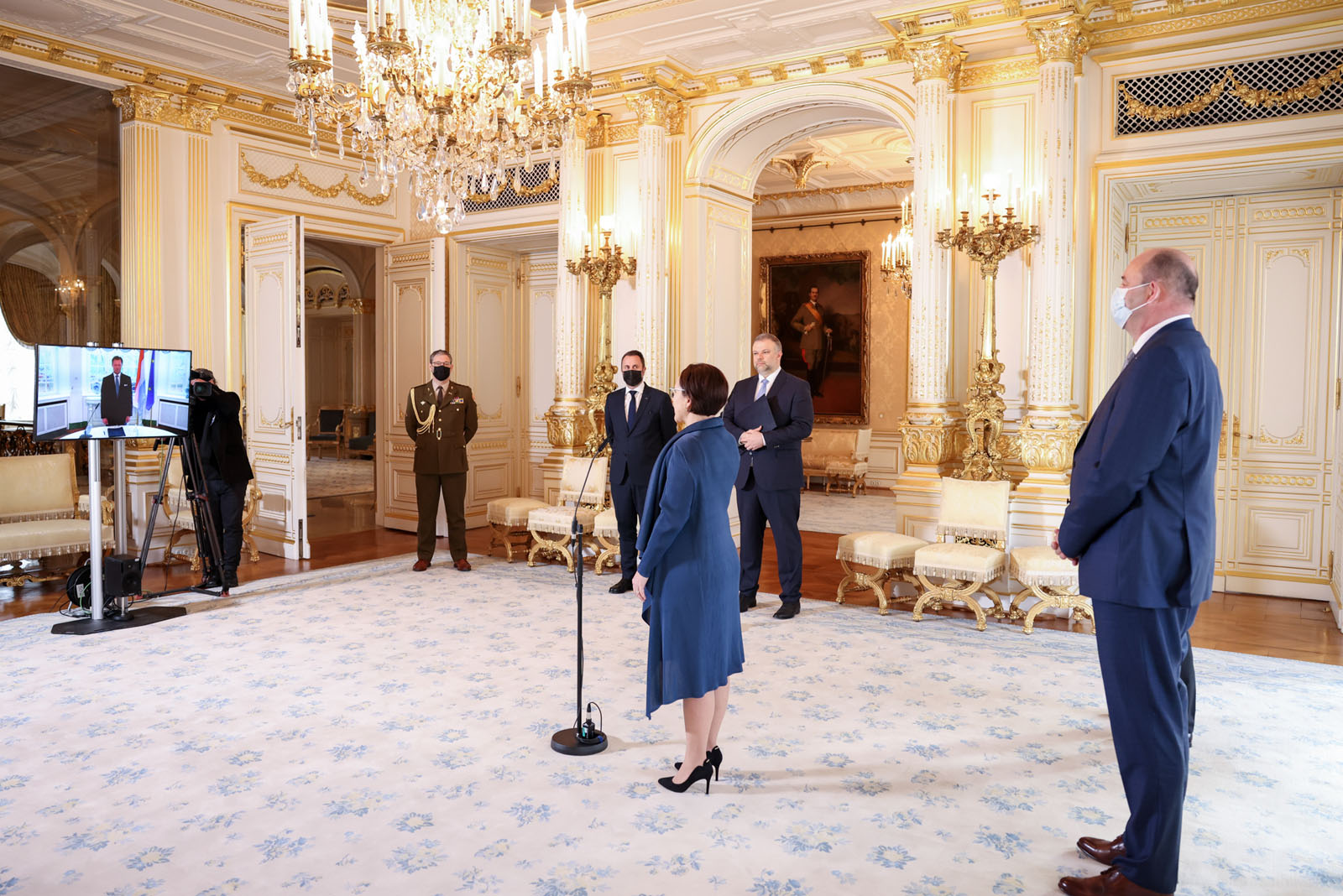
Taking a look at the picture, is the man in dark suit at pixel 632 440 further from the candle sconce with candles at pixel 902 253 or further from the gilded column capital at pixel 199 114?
the gilded column capital at pixel 199 114

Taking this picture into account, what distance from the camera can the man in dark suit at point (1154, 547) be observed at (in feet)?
8.02

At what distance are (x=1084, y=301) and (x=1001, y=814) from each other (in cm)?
409

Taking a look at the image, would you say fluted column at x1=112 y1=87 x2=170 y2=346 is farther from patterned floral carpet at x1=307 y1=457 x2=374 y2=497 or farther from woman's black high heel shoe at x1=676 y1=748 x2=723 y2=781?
woman's black high heel shoe at x1=676 y1=748 x2=723 y2=781

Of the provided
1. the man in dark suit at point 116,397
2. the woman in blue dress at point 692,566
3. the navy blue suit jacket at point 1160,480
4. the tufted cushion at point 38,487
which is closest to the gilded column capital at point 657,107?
the man in dark suit at point 116,397

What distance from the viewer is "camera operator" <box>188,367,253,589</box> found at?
6.24 metres

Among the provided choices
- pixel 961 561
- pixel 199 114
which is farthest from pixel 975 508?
pixel 199 114

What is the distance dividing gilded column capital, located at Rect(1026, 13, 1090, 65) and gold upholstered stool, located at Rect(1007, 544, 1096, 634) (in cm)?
313

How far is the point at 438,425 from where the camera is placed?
7.18 meters

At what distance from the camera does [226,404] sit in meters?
6.34

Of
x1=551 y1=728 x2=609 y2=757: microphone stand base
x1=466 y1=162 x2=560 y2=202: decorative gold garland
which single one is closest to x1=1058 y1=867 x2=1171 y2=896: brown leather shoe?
x1=551 y1=728 x2=609 y2=757: microphone stand base

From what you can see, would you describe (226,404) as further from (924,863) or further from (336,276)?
(336,276)

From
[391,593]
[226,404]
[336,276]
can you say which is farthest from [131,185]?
[336,276]

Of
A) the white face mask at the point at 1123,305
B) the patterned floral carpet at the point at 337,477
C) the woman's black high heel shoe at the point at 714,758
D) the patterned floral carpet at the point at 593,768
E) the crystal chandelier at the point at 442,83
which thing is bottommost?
the patterned floral carpet at the point at 593,768

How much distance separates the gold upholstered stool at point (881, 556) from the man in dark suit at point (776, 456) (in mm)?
374
